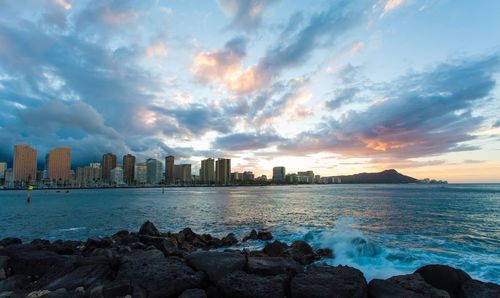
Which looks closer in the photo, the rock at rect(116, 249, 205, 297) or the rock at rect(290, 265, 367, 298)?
the rock at rect(290, 265, 367, 298)

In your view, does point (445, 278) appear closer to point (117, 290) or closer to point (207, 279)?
point (207, 279)

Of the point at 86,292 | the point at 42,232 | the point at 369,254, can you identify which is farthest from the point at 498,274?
the point at 42,232

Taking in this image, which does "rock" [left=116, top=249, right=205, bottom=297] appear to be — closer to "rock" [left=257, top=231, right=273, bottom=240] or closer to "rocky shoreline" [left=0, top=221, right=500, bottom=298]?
"rocky shoreline" [left=0, top=221, right=500, bottom=298]

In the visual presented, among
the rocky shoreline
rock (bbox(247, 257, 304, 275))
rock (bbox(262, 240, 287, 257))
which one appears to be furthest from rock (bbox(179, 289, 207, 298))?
rock (bbox(262, 240, 287, 257))

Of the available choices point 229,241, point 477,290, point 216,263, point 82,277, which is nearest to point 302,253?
point 229,241

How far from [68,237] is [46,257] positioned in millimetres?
16288

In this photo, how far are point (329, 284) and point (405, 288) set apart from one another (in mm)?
2363

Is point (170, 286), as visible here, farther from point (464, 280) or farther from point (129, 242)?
point (129, 242)

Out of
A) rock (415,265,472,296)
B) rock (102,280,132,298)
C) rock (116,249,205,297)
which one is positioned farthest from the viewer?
rock (415,265,472,296)

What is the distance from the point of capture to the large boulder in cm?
847

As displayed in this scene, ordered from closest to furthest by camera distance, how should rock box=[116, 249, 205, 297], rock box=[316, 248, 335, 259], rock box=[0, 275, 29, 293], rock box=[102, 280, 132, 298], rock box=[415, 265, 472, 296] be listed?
rock box=[102, 280, 132, 298]
rock box=[116, 249, 205, 297]
rock box=[415, 265, 472, 296]
rock box=[0, 275, 29, 293]
rock box=[316, 248, 335, 259]

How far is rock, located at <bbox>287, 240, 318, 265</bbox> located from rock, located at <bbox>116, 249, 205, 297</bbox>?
6967 mm

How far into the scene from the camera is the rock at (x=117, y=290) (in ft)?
27.2

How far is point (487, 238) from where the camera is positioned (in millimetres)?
22297
